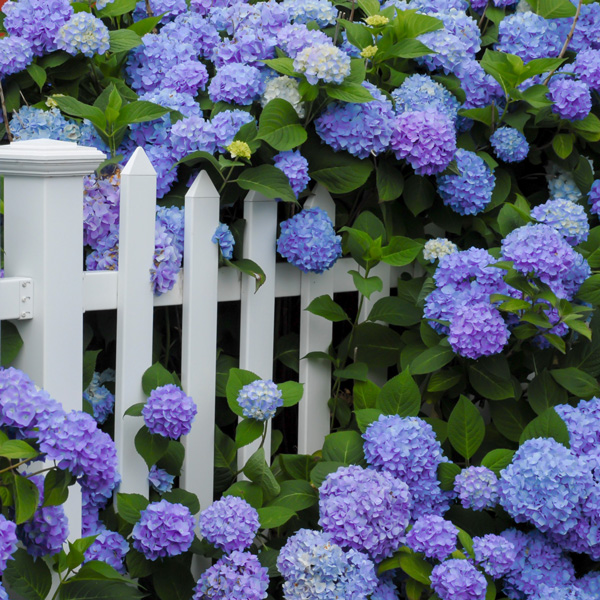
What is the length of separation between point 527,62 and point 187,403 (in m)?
1.29

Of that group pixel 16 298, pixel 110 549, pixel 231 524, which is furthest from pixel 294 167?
pixel 110 549

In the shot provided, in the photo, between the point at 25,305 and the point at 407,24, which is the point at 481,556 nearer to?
the point at 25,305

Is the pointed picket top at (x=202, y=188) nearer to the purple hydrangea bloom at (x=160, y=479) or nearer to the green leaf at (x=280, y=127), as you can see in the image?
the green leaf at (x=280, y=127)

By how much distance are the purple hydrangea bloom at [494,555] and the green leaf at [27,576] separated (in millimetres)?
792

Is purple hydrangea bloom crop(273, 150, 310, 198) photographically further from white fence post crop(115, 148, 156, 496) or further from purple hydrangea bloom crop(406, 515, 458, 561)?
purple hydrangea bloom crop(406, 515, 458, 561)

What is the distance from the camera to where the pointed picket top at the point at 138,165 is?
Answer: 5.76ft

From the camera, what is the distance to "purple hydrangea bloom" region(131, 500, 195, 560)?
1.68 meters

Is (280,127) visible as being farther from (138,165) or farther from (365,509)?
(365,509)

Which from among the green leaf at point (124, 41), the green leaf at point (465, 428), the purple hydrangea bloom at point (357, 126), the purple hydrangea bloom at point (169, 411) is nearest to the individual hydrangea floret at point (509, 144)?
the purple hydrangea bloom at point (357, 126)

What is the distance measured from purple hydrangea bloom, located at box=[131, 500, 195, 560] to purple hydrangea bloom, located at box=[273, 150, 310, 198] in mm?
730

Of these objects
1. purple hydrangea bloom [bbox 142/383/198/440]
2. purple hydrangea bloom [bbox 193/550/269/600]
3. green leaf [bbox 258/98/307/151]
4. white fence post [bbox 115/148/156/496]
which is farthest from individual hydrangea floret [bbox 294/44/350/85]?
purple hydrangea bloom [bbox 193/550/269/600]

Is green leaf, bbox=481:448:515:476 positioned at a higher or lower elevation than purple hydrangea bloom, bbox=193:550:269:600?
higher

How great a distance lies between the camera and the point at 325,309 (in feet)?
6.75

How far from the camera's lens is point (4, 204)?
166 centimetres
